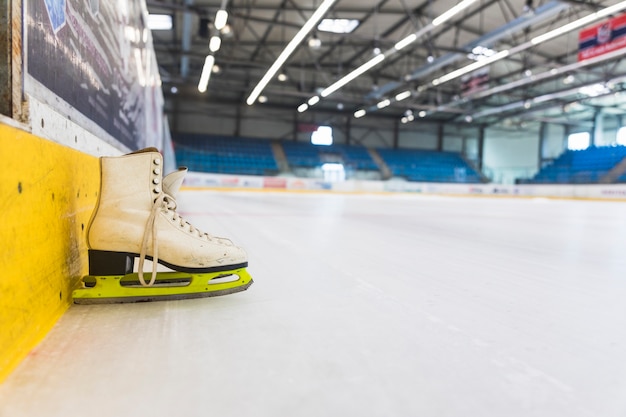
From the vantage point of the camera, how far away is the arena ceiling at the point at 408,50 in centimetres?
981

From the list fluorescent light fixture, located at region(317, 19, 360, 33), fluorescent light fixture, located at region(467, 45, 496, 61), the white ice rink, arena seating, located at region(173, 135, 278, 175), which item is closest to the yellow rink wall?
the white ice rink

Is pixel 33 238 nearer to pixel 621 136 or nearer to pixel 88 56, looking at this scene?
pixel 88 56

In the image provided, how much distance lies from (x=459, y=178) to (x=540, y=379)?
2344 centimetres

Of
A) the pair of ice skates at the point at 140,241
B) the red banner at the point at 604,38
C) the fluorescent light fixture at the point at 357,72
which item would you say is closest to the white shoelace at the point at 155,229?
the pair of ice skates at the point at 140,241

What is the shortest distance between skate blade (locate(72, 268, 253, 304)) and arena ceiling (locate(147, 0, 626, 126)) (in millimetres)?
7763

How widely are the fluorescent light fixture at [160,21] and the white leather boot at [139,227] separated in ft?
42.7

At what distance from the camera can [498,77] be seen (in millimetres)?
17438

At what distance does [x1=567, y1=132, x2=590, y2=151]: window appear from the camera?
24.0m

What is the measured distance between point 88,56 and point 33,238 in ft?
3.56

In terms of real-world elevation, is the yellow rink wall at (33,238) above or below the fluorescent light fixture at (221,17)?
below

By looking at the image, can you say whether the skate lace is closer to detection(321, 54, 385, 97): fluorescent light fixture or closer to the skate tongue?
the skate tongue

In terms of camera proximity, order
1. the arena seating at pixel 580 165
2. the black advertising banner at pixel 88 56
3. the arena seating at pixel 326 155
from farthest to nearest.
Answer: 1. the arena seating at pixel 326 155
2. the arena seating at pixel 580 165
3. the black advertising banner at pixel 88 56

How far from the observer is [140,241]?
102cm

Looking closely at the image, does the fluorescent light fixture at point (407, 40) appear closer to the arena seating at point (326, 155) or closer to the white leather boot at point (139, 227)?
the white leather boot at point (139, 227)
